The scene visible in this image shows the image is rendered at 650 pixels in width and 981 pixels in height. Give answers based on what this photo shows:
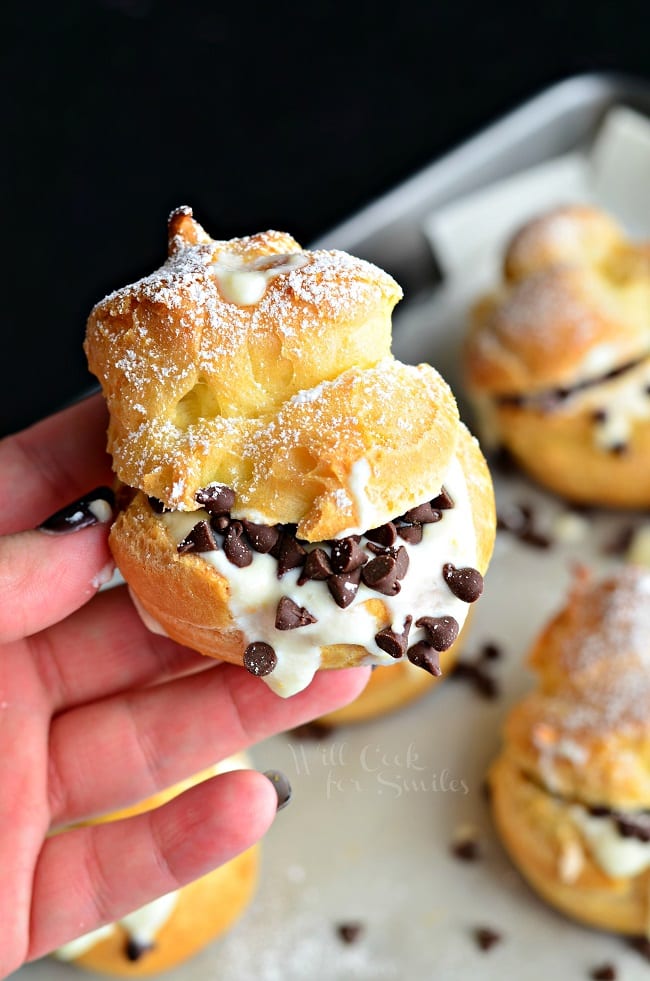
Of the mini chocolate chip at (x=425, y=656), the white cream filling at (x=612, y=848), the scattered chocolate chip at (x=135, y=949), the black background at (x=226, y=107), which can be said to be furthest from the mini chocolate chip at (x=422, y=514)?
the black background at (x=226, y=107)

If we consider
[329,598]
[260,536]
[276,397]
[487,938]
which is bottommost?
[487,938]

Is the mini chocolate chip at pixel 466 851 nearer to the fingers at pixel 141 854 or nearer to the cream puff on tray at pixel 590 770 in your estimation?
the cream puff on tray at pixel 590 770

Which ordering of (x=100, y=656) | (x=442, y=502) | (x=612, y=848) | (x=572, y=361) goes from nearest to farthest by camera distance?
1. (x=442, y=502)
2. (x=100, y=656)
3. (x=612, y=848)
4. (x=572, y=361)

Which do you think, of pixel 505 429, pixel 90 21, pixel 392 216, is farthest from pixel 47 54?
pixel 505 429

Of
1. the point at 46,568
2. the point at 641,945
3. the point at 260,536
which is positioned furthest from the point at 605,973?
the point at 46,568

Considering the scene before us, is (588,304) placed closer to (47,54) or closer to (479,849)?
(479,849)

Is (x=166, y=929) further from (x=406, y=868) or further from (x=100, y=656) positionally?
(x=100, y=656)
